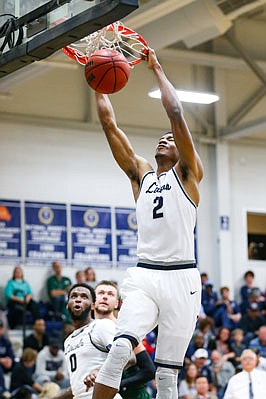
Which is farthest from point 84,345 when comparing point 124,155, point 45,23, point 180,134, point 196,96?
point 196,96

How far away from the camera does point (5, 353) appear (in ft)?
58.9

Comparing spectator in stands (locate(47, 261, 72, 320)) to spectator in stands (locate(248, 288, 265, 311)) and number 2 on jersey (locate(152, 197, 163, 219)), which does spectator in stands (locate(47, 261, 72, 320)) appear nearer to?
spectator in stands (locate(248, 288, 265, 311))

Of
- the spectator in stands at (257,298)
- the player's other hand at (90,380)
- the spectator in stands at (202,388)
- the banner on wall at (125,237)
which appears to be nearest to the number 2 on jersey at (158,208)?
the player's other hand at (90,380)

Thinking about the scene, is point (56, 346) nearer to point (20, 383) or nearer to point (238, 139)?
→ point (20, 383)

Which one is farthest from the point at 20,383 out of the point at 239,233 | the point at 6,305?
the point at 239,233

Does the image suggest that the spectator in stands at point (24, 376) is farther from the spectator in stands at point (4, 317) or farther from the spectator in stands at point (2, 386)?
the spectator in stands at point (4, 317)

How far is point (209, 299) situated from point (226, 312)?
0.52m

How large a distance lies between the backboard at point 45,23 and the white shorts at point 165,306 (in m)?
1.93

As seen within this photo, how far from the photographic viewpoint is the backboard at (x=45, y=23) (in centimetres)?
671

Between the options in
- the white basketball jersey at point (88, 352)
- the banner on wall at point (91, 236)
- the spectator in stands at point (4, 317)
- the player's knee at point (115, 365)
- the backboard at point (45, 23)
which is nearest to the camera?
the player's knee at point (115, 365)

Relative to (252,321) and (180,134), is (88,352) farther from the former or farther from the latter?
(252,321)

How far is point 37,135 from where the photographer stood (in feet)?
70.5

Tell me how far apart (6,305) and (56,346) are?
8.01 ft

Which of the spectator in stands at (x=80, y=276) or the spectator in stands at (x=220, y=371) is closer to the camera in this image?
the spectator in stands at (x=220, y=371)
